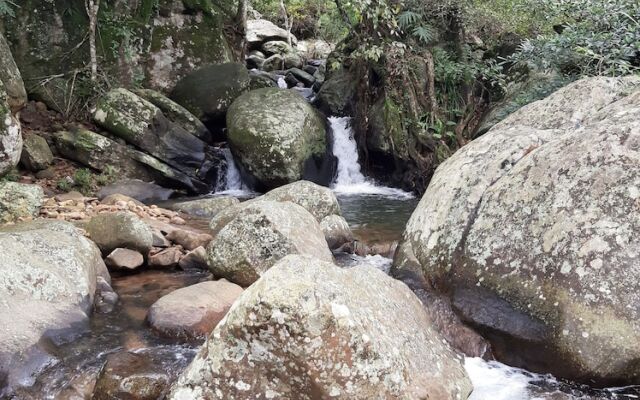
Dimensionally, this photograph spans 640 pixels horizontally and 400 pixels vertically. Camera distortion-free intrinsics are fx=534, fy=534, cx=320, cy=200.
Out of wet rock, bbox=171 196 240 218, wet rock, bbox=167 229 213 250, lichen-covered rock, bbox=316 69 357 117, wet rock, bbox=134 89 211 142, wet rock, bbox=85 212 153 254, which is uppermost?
lichen-covered rock, bbox=316 69 357 117

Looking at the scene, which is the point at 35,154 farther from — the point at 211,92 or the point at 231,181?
the point at 211,92

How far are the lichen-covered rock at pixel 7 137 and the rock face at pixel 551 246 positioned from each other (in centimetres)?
616

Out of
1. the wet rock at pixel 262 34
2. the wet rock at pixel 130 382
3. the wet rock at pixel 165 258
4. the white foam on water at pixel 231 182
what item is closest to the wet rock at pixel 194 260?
the wet rock at pixel 165 258

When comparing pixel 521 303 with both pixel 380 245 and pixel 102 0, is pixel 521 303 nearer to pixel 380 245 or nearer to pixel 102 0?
pixel 380 245

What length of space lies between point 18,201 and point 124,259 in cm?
227

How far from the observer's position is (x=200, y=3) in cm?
1268

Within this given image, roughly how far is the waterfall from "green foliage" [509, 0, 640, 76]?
5.66 meters

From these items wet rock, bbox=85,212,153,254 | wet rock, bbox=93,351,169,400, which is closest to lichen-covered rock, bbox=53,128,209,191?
wet rock, bbox=85,212,153,254

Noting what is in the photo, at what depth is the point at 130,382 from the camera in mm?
3367

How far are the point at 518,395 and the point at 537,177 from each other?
1567 millimetres

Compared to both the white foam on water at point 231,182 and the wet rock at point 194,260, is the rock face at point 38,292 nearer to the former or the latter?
the wet rock at point 194,260

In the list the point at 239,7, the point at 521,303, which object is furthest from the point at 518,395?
the point at 239,7

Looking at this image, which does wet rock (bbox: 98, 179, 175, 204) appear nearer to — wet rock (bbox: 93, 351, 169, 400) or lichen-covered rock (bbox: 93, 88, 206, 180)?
lichen-covered rock (bbox: 93, 88, 206, 180)

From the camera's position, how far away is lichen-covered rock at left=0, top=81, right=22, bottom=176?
756 centimetres
